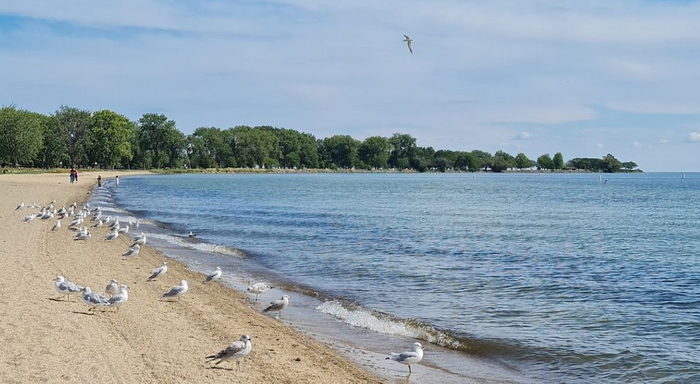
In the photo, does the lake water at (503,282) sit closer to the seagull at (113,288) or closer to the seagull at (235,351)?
the seagull at (235,351)

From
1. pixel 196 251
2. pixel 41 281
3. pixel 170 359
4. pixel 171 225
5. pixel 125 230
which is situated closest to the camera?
pixel 170 359

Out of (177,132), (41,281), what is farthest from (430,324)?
(177,132)

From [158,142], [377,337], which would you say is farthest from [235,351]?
[158,142]

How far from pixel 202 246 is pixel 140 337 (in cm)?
1655

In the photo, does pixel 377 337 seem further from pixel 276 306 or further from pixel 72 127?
pixel 72 127

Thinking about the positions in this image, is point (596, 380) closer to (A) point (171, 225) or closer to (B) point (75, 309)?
(B) point (75, 309)

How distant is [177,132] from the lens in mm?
182250

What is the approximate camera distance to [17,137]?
104 meters

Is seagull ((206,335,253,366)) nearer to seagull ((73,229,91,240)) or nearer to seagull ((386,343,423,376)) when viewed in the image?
seagull ((386,343,423,376))

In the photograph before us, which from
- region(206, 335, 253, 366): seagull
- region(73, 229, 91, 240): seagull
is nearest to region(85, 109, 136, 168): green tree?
region(73, 229, 91, 240): seagull

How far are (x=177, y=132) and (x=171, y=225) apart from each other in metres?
150

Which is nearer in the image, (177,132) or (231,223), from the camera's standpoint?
(231,223)

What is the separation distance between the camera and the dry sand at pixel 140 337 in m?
9.20

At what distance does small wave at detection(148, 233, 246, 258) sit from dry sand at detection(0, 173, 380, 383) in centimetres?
801
